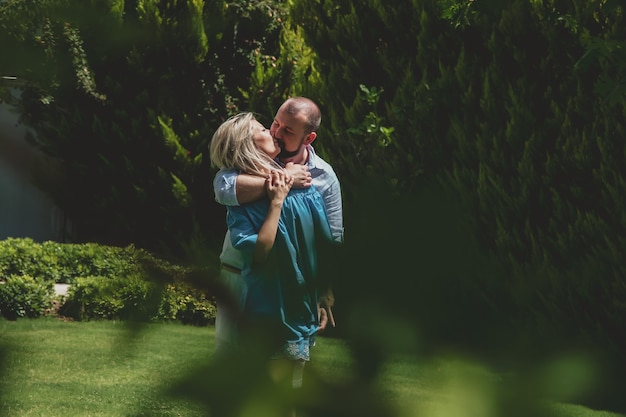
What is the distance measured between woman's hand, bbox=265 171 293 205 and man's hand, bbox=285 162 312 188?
0.05 metres

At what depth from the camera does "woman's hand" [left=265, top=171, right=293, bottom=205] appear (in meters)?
3.12

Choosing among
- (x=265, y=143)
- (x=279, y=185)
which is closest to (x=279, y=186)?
(x=279, y=185)

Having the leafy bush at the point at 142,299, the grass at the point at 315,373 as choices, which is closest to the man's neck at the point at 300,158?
the grass at the point at 315,373

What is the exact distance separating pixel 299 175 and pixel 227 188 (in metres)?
0.27

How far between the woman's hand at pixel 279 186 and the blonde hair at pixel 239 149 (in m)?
0.05

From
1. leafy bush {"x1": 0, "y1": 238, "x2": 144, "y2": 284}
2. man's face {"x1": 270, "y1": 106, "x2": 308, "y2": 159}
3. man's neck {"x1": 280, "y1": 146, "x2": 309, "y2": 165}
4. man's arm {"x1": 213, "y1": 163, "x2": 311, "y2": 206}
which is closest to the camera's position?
man's arm {"x1": 213, "y1": 163, "x2": 311, "y2": 206}

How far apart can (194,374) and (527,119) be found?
789 millimetres

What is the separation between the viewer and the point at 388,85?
547cm

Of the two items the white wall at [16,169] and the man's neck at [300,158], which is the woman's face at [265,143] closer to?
the man's neck at [300,158]

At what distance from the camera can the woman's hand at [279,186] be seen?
3.12m

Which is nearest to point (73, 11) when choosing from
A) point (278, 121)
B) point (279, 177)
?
point (279, 177)

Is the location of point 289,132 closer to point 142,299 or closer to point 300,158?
point 300,158

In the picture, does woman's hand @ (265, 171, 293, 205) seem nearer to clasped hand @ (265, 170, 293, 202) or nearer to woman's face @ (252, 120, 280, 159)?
clasped hand @ (265, 170, 293, 202)

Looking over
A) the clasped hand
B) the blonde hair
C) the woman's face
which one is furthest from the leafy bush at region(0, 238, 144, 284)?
the clasped hand
